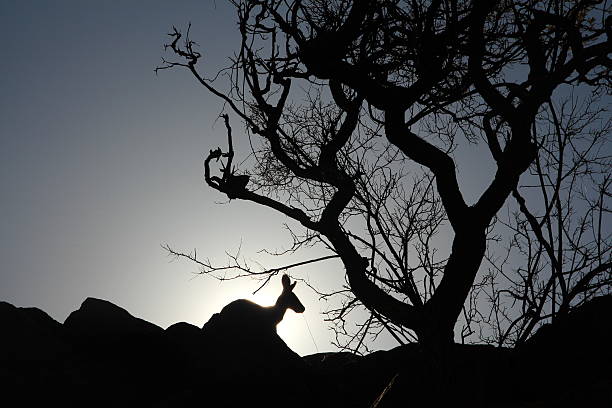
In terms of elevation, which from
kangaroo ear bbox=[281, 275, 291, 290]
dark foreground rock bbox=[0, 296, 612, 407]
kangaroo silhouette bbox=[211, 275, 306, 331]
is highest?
kangaroo ear bbox=[281, 275, 291, 290]

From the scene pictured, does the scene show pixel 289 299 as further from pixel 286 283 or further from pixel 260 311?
pixel 260 311

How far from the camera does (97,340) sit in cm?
588

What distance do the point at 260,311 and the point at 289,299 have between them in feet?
4.57

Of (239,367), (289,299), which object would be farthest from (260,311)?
(239,367)

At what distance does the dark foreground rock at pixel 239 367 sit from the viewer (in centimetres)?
441

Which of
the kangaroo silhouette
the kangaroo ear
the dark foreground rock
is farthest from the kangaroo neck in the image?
the dark foreground rock

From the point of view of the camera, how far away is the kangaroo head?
9792mm

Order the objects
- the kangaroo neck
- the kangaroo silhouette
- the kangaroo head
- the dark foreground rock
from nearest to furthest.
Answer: the dark foreground rock → the kangaroo silhouette → the kangaroo neck → the kangaroo head

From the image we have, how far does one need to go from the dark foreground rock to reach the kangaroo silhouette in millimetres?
249

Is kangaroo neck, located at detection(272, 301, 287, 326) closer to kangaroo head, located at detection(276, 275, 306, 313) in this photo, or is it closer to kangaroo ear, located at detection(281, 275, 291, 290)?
kangaroo head, located at detection(276, 275, 306, 313)

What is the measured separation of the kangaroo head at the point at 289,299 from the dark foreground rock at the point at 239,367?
2.33m

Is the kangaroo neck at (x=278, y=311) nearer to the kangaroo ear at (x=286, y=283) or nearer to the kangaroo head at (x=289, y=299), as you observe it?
the kangaroo head at (x=289, y=299)

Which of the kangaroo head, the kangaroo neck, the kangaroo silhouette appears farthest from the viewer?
the kangaroo head

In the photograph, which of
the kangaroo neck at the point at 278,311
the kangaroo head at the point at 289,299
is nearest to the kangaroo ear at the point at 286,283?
the kangaroo head at the point at 289,299
